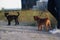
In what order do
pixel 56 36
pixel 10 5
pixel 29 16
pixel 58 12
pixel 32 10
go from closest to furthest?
1. pixel 56 36
2. pixel 58 12
3. pixel 29 16
4. pixel 32 10
5. pixel 10 5

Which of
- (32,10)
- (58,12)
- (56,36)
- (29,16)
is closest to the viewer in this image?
(56,36)

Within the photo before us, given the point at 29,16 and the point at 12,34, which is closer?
the point at 12,34

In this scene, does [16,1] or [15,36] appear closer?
[15,36]

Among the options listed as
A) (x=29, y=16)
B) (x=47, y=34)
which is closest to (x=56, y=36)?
(x=47, y=34)

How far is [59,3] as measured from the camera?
8078mm

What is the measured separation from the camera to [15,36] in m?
7.67

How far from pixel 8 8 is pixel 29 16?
1.90 m

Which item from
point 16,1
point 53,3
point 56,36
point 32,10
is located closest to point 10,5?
point 16,1

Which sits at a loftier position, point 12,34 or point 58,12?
point 58,12

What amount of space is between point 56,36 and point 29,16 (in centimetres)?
442

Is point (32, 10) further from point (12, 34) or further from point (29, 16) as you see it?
point (12, 34)

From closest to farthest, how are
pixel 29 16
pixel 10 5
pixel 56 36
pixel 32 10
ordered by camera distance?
pixel 56 36 < pixel 29 16 < pixel 32 10 < pixel 10 5

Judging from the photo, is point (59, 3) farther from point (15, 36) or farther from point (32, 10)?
point (32, 10)

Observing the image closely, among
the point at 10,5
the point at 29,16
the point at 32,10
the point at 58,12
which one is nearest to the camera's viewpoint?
the point at 58,12
